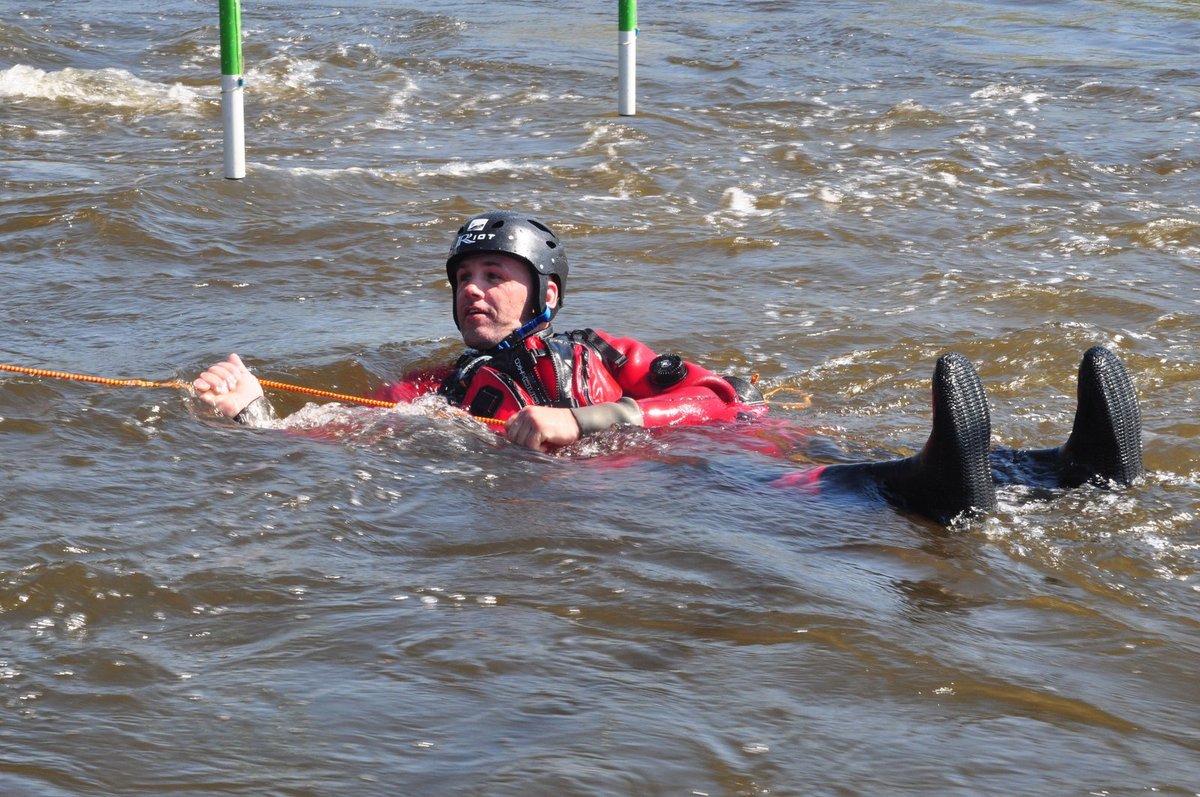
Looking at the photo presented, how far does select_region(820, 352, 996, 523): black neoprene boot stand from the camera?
4590 millimetres

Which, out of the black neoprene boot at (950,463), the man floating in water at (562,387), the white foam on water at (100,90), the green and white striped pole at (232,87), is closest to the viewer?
the black neoprene boot at (950,463)

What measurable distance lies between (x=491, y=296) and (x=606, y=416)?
714 mm

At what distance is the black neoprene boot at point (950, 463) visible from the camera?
459cm

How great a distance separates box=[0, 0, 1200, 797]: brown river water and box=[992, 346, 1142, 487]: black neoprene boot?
8 centimetres

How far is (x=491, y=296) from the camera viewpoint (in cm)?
597

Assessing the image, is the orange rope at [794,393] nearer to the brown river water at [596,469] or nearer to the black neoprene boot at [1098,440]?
the brown river water at [596,469]

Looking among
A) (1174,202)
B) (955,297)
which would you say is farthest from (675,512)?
(1174,202)

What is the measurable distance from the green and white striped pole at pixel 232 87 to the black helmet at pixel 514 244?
3.99 metres

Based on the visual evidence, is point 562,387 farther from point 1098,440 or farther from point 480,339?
point 1098,440

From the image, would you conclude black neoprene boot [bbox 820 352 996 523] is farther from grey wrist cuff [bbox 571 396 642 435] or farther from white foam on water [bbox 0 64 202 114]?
white foam on water [bbox 0 64 202 114]

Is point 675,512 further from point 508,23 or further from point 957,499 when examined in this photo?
point 508,23

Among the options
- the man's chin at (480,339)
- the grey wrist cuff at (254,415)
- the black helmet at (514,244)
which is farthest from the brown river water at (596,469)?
the black helmet at (514,244)

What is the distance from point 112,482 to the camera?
5.02 metres

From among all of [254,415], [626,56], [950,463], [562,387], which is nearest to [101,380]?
[254,415]
